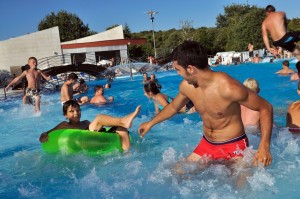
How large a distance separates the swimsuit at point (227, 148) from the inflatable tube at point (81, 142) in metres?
1.66

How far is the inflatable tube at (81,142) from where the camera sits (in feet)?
14.2

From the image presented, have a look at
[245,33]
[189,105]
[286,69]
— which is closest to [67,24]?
[245,33]

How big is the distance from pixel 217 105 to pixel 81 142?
2.14 m

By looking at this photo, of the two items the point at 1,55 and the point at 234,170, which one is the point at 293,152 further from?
the point at 1,55

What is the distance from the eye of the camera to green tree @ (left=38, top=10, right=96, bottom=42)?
5116 cm

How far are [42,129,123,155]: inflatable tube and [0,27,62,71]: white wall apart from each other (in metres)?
24.2

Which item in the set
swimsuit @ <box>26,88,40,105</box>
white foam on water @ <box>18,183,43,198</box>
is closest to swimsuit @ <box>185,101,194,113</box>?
white foam on water @ <box>18,183,43,198</box>

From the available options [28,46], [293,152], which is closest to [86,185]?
[293,152]

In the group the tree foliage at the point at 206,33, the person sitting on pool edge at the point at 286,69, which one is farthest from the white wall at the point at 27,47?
the person sitting on pool edge at the point at 286,69

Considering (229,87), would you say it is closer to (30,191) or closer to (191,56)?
(191,56)

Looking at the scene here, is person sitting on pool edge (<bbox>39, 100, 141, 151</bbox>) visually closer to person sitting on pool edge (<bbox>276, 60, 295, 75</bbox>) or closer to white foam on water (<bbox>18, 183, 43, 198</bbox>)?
white foam on water (<bbox>18, 183, 43, 198</bbox>)

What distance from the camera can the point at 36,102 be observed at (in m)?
9.01

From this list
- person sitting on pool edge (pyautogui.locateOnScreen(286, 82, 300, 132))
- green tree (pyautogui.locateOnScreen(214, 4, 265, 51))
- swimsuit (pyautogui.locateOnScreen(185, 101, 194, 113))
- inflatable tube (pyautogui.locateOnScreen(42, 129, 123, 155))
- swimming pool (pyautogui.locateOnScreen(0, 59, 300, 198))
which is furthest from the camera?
green tree (pyautogui.locateOnScreen(214, 4, 265, 51))

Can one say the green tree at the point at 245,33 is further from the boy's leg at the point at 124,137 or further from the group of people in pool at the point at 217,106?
the group of people in pool at the point at 217,106
